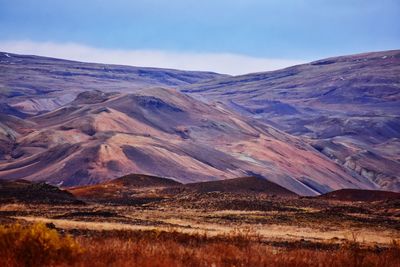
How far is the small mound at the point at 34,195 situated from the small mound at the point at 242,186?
40.9 ft

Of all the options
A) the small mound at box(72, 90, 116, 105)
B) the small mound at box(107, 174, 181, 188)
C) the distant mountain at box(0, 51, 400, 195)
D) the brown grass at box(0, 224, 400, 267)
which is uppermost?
the brown grass at box(0, 224, 400, 267)

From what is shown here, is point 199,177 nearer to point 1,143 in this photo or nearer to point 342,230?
point 1,143

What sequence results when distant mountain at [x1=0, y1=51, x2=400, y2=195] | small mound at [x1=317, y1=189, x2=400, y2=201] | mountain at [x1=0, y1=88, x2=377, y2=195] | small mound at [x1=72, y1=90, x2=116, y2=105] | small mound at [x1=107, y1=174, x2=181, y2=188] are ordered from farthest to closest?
small mound at [x1=72, y1=90, x2=116, y2=105], distant mountain at [x1=0, y1=51, x2=400, y2=195], mountain at [x1=0, y1=88, x2=377, y2=195], small mound at [x1=107, y1=174, x2=181, y2=188], small mound at [x1=317, y1=189, x2=400, y2=201]

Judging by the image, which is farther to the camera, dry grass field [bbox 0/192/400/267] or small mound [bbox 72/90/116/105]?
small mound [bbox 72/90/116/105]

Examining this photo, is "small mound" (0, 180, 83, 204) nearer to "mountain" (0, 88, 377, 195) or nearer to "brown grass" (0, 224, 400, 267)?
"brown grass" (0, 224, 400, 267)

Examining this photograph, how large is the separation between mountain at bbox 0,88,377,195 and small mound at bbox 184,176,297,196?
30091 mm

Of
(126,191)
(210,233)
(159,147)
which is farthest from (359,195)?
(159,147)

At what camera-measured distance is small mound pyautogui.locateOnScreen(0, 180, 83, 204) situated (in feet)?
113

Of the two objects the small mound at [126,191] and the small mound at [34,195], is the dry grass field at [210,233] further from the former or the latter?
the small mound at [126,191]

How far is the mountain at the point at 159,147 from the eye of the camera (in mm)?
85438

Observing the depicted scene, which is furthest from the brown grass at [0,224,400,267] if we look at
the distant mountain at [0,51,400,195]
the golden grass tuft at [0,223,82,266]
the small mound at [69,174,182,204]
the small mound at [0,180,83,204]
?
the distant mountain at [0,51,400,195]

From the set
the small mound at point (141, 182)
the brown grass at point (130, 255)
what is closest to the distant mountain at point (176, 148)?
the small mound at point (141, 182)

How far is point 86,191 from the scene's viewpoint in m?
47.3

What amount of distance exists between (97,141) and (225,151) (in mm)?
27641
